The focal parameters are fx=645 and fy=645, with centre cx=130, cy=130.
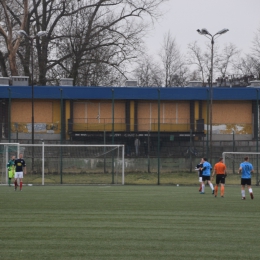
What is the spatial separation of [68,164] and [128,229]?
81.6ft

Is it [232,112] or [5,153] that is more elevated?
[232,112]

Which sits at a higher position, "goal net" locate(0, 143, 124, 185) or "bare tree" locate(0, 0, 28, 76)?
"bare tree" locate(0, 0, 28, 76)

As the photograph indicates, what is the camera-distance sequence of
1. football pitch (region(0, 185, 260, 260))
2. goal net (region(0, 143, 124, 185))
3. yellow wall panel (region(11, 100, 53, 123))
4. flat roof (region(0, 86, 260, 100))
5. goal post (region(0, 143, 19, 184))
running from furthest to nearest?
flat roof (region(0, 86, 260, 100)) → yellow wall panel (region(11, 100, 53, 123)) → goal net (region(0, 143, 124, 185)) → goal post (region(0, 143, 19, 184)) → football pitch (region(0, 185, 260, 260))

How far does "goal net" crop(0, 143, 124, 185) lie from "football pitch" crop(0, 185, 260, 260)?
48.8ft

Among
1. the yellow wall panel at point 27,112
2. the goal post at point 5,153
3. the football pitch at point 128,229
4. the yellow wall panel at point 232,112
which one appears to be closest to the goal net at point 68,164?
the goal post at point 5,153

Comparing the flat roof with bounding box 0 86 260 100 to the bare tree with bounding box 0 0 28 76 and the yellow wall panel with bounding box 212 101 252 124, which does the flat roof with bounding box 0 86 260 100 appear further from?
the bare tree with bounding box 0 0 28 76

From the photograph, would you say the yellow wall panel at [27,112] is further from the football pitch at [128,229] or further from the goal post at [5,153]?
the football pitch at [128,229]

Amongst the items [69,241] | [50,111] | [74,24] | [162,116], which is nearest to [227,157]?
[162,116]

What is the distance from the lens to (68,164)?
40.6 metres

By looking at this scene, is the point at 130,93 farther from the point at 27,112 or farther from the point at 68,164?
the point at 68,164

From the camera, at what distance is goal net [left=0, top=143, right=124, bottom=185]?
39.7m

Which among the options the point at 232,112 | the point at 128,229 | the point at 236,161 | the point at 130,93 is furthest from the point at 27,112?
the point at 128,229

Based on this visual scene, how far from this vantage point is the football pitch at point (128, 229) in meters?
12.7

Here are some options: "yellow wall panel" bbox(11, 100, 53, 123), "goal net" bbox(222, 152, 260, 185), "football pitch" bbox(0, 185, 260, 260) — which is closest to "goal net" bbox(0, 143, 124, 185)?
"goal net" bbox(222, 152, 260, 185)
